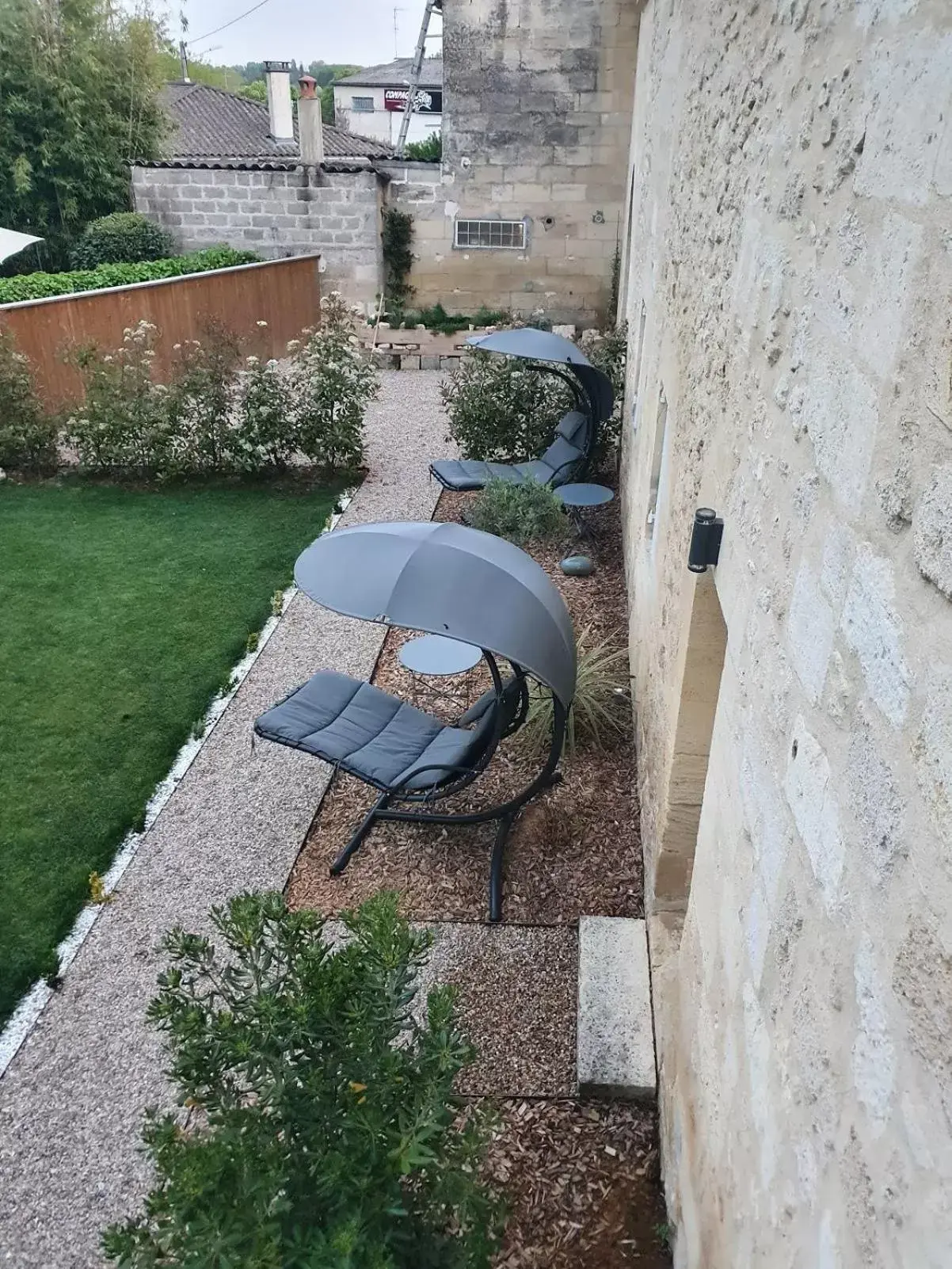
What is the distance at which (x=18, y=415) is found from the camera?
9211 mm

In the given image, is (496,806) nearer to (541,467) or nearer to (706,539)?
(706,539)

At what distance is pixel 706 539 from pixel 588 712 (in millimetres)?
→ 2560

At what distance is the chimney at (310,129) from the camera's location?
→ 14844mm

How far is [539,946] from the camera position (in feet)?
12.7

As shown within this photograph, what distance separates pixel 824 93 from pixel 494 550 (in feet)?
7.75

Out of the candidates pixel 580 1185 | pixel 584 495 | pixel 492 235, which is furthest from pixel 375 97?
pixel 580 1185

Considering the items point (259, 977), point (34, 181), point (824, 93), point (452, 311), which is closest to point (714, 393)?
point (824, 93)

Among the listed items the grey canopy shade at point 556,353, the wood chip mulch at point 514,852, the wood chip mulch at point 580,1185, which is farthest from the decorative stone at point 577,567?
the wood chip mulch at point 580,1185

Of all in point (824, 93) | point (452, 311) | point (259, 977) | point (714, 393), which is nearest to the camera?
point (824, 93)

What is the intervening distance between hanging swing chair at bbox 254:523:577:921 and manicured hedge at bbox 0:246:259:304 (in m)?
8.76

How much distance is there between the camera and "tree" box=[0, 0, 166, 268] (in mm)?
16062

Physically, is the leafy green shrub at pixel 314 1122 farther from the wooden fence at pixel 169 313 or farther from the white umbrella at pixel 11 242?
the white umbrella at pixel 11 242

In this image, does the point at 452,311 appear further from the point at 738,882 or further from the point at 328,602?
the point at 738,882

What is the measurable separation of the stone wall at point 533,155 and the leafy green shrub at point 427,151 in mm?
351
